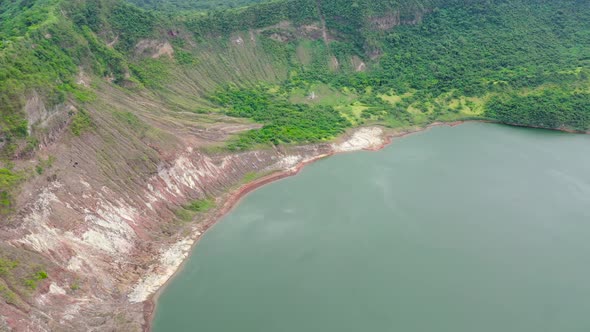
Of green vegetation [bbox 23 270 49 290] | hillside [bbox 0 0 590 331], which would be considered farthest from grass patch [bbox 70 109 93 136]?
green vegetation [bbox 23 270 49 290]

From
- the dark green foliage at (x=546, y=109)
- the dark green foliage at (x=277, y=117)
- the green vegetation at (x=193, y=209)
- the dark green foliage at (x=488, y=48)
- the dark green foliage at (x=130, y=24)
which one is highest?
the dark green foliage at (x=130, y=24)

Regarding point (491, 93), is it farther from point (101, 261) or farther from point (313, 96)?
point (101, 261)

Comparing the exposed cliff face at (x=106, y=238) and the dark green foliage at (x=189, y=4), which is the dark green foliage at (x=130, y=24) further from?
the dark green foliage at (x=189, y=4)

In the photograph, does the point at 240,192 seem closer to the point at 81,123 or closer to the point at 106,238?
the point at 106,238

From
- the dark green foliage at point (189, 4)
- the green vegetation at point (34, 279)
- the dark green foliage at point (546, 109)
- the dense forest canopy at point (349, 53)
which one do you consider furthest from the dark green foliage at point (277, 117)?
the dark green foliage at point (189, 4)

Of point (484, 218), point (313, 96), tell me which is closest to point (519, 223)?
point (484, 218)

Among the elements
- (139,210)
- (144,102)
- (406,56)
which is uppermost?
(144,102)

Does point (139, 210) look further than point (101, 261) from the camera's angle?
Yes
